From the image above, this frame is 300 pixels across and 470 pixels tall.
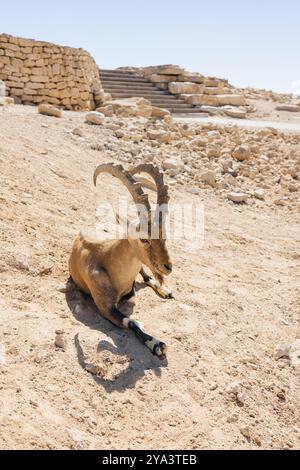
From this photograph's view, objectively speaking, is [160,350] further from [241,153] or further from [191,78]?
[191,78]

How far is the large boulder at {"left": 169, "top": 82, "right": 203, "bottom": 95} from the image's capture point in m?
19.4

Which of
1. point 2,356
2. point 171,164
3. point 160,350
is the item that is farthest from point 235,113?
point 2,356

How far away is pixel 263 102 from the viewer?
73.2 ft

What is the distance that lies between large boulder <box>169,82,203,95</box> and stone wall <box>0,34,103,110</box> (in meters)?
4.62

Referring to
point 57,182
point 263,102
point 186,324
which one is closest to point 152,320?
point 186,324

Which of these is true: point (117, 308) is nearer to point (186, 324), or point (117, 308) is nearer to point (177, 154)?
point (186, 324)

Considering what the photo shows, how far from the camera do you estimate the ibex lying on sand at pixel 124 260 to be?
367 centimetres

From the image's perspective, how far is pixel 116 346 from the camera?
368cm

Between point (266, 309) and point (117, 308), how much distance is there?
5.74 feet

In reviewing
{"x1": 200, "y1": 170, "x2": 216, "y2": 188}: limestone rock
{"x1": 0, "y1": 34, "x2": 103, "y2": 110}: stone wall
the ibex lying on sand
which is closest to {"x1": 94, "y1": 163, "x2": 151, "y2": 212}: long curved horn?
the ibex lying on sand

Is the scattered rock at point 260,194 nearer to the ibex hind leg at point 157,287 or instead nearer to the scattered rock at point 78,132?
the scattered rock at point 78,132

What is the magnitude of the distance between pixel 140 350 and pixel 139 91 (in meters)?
17.0

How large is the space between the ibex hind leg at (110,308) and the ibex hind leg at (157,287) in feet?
2.38

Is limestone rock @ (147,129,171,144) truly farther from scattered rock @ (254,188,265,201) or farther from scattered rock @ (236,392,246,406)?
scattered rock @ (236,392,246,406)
